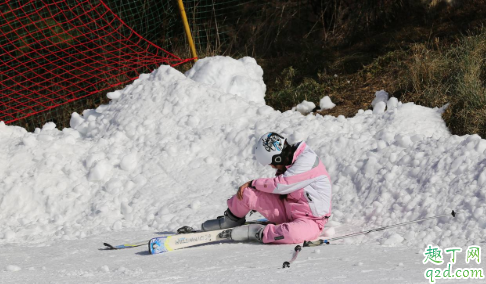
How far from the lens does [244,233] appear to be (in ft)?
16.0

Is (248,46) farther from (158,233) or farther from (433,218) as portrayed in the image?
(433,218)

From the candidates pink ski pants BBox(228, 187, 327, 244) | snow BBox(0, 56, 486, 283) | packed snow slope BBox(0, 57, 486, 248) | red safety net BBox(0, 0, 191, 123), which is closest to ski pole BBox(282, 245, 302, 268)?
snow BBox(0, 56, 486, 283)

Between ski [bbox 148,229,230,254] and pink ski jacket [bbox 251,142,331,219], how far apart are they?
1.48ft

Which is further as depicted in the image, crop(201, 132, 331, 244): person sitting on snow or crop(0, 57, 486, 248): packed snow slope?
crop(0, 57, 486, 248): packed snow slope

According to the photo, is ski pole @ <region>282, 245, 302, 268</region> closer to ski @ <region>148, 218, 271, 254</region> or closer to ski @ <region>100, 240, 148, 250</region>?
ski @ <region>148, 218, 271, 254</region>

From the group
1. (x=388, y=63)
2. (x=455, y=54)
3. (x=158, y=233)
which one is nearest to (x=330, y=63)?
(x=388, y=63)

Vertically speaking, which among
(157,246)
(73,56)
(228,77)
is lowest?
(157,246)

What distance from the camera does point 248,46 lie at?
35.1ft

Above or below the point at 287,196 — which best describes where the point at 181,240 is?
below

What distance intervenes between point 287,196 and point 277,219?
0.66 ft

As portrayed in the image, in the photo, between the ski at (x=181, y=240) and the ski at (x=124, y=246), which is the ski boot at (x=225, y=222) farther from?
the ski at (x=124, y=246)

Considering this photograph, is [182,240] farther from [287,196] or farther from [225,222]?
[287,196]

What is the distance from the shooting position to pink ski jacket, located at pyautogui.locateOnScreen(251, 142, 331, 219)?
482cm

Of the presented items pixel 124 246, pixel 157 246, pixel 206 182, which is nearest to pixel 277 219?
pixel 157 246
